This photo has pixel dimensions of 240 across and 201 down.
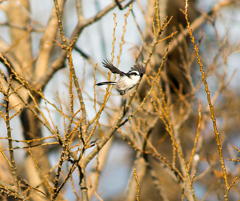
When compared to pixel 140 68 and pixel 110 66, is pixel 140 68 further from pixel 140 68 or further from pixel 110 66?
pixel 110 66

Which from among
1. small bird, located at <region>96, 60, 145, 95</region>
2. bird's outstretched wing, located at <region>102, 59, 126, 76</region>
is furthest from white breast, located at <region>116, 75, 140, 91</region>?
bird's outstretched wing, located at <region>102, 59, 126, 76</region>

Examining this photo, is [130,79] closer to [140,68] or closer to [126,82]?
[126,82]

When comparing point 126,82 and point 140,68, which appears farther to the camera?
point 126,82

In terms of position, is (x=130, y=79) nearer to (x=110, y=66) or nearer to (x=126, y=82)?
(x=126, y=82)

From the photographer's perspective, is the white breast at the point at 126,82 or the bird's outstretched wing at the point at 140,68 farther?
the white breast at the point at 126,82

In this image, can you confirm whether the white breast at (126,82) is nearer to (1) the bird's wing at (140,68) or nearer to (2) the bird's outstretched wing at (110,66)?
(1) the bird's wing at (140,68)

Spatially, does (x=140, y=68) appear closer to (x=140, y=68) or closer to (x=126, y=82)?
(x=140, y=68)

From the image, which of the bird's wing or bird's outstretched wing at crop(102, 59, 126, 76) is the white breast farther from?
bird's outstretched wing at crop(102, 59, 126, 76)

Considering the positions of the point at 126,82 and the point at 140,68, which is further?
the point at 126,82

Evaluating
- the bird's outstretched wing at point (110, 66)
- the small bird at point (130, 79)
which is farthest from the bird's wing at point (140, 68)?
the bird's outstretched wing at point (110, 66)

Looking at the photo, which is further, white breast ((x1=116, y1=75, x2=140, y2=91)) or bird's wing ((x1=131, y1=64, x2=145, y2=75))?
white breast ((x1=116, y1=75, x2=140, y2=91))

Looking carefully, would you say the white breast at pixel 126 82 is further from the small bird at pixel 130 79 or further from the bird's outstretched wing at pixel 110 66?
the bird's outstretched wing at pixel 110 66

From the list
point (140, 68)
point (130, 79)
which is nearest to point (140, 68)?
point (140, 68)

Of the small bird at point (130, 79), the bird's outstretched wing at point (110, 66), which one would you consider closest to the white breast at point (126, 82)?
the small bird at point (130, 79)
